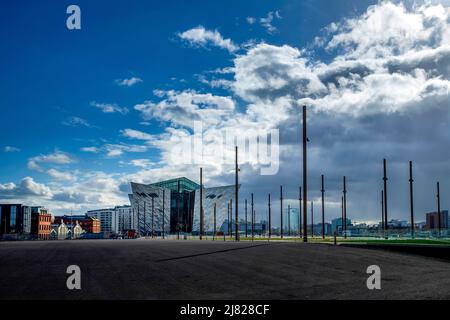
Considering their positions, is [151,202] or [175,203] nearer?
[151,202]

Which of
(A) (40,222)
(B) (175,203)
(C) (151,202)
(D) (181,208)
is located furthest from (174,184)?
(A) (40,222)

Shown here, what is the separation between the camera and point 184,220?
185 m

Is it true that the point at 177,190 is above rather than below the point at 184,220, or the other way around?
above

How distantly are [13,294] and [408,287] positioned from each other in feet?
30.2

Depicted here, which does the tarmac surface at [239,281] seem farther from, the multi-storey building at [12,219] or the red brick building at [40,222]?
the red brick building at [40,222]

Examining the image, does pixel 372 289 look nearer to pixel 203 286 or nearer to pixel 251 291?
pixel 251 291

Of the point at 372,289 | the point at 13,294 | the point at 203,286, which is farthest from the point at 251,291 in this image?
the point at 13,294

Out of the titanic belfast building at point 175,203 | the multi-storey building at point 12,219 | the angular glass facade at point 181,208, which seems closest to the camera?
the multi-storey building at point 12,219

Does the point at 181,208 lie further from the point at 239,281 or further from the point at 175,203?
the point at 239,281

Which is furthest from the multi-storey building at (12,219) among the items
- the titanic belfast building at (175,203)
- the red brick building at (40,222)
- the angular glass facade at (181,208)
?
the angular glass facade at (181,208)

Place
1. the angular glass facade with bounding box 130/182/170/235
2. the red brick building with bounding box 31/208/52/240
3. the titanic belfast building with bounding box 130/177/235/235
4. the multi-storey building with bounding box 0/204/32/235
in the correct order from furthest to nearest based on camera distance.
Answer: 1. the titanic belfast building with bounding box 130/177/235/235
2. the angular glass facade with bounding box 130/182/170/235
3. the red brick building with bounding box 31/208/52/240
4. the multi-storey building with bounding box 0/204/32/235

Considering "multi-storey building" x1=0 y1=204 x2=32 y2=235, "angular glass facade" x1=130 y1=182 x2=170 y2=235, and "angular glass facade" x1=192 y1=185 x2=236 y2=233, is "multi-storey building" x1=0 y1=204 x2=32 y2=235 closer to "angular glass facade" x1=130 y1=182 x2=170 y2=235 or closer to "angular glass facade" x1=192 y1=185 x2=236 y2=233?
"angular glass facade" x1=130 y1=182 x2=170 y2=235

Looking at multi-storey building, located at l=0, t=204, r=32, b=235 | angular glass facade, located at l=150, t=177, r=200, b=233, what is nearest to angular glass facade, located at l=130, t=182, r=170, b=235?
angular glass facade, located at l=150, t=177, r=200, b=233
